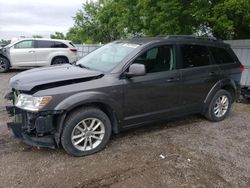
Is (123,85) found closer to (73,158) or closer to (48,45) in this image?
(73,158)

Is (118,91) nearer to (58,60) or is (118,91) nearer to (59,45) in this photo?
(58,60)

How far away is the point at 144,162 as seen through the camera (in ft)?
12.9

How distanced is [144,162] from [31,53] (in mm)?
10731

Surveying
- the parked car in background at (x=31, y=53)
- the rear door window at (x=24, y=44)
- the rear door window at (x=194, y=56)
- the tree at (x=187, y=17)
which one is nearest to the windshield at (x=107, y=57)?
the rear door window at (x=194, y=56)

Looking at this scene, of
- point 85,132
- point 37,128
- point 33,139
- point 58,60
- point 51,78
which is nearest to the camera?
point 37,128

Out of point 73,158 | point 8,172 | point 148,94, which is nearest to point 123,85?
point 148,94

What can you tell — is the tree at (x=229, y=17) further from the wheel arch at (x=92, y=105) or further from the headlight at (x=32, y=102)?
the headlight at (x=32, y=102)

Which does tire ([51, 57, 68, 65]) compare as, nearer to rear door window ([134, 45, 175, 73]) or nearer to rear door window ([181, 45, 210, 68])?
rear door window ([181, 45, 210, 68])

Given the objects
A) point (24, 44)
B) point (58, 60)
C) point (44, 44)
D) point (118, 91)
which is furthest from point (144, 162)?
point (24, 44)

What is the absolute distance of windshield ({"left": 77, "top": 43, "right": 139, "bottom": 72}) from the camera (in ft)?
14.9

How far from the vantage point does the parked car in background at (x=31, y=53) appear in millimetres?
12984

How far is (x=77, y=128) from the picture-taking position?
399 centimetres

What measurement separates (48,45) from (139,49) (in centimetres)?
990

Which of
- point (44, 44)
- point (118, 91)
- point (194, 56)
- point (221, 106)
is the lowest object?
point (221, 106)
